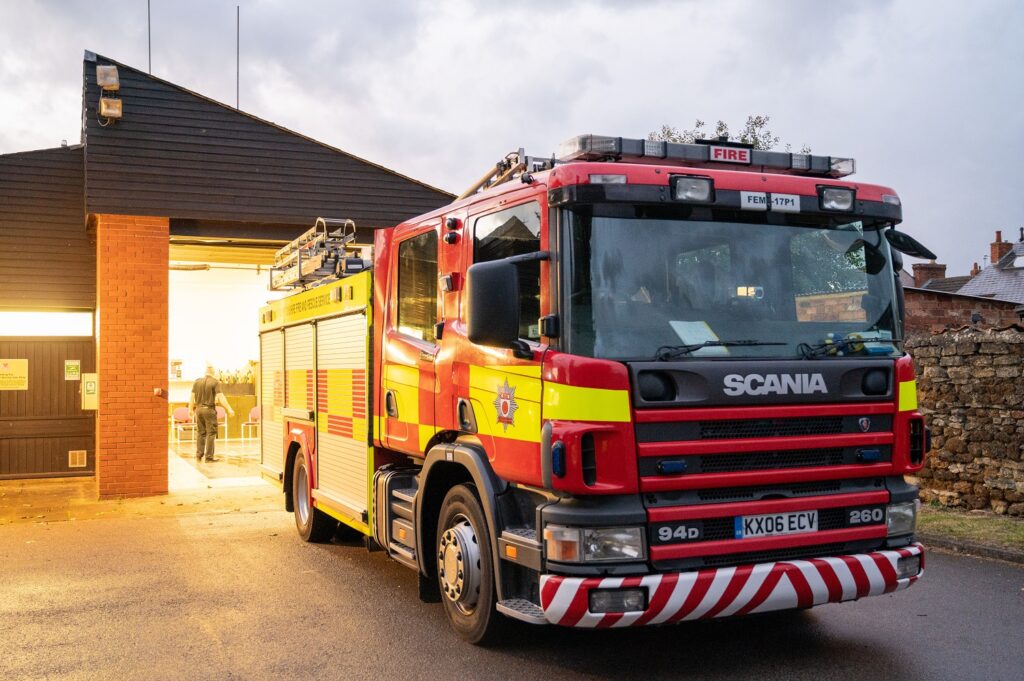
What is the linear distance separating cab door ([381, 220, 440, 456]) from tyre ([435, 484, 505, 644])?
599 millimetres

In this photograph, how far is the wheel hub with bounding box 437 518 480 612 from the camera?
5.87 m

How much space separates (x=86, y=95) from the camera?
13.3m

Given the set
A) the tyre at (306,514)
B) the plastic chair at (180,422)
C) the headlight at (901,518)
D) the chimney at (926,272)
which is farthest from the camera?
the chimney at (926,272)

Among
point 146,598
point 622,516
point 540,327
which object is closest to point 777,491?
point 622,516

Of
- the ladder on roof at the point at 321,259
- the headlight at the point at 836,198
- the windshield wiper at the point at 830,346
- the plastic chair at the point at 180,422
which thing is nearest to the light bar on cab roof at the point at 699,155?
the headlight at the point at 836,198

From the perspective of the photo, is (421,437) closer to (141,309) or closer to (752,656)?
(752,656)

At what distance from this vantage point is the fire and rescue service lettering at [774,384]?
16.7 feet

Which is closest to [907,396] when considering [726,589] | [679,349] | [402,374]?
[679,349]

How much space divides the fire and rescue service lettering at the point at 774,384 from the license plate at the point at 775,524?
0.62 meters

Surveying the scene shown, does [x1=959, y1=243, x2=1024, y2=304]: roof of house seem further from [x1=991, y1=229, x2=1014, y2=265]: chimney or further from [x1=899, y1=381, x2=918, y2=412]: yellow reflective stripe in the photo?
[x1=899, y1=381, x2=918, y2=412]: yellow reflective stripe

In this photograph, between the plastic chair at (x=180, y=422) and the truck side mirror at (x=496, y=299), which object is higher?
the truck side mirror at (x=496, y=299)

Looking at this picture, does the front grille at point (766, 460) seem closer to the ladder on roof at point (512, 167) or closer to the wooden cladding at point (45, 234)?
the ladder on roof at point (512, 167)

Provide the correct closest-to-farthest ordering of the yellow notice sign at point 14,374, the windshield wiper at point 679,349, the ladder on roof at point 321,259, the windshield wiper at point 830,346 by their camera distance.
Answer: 1. the windshield wiper at point 679,349
2. the windshield wiper at point 830,346
3. the ladder on roof at point 321,259
4. the yellow notice sign at point 14,374

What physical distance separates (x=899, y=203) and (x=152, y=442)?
10470 mm
